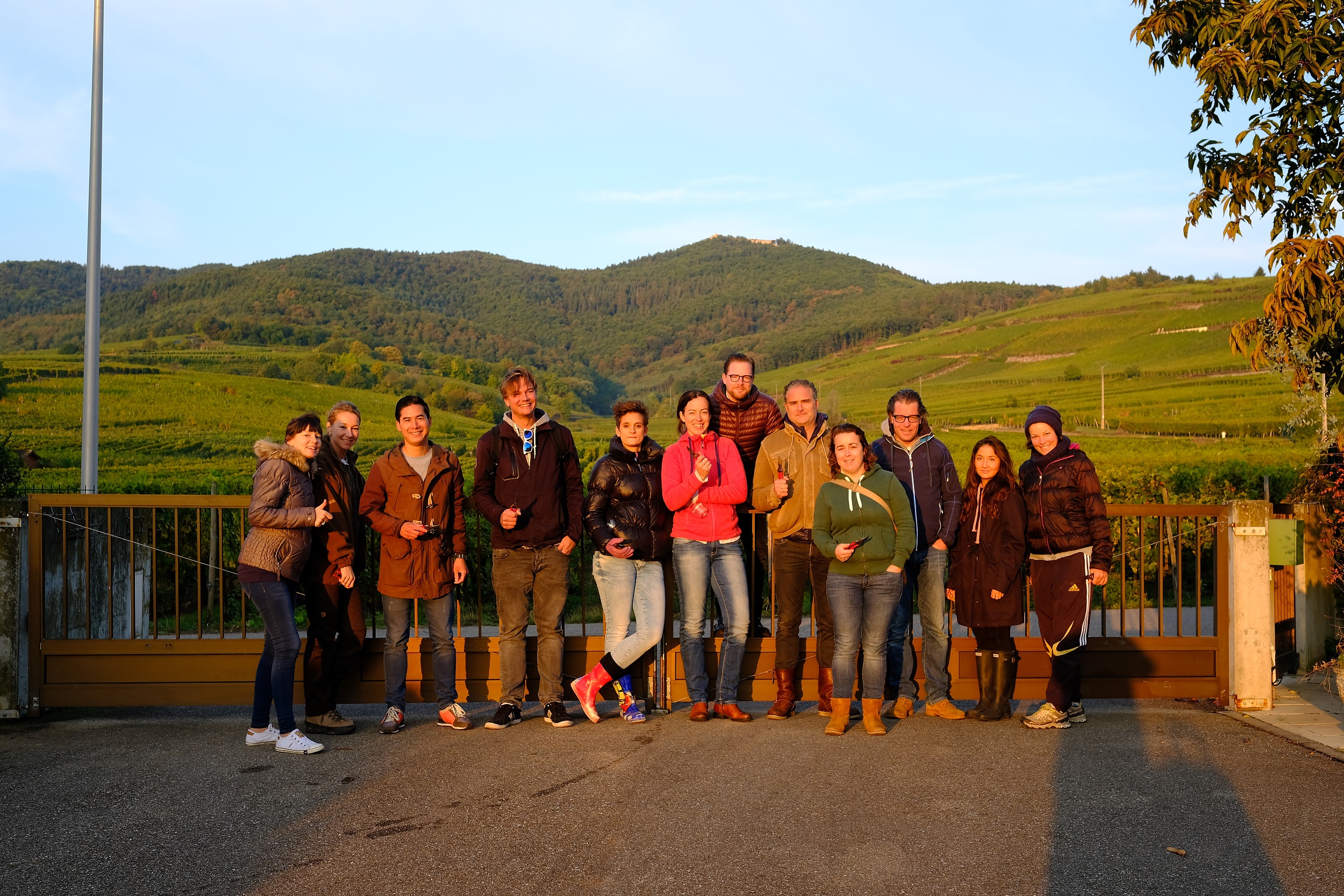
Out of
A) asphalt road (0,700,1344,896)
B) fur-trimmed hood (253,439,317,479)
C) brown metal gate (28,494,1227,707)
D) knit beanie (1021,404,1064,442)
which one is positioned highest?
knit beanie (1021,404,1064,442)

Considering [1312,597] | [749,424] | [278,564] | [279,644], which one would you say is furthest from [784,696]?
[1312,597]

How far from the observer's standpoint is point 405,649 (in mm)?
6098

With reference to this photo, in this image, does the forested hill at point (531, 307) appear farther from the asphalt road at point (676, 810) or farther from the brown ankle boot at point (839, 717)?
the brown ankle boot at point (839, 717)

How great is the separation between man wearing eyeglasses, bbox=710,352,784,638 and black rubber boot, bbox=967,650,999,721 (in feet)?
4.60

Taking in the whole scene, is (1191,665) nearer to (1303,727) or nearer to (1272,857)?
(1303,727)

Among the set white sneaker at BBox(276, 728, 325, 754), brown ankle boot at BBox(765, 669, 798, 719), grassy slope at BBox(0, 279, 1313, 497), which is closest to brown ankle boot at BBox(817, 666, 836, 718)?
brown ankle boot at BBox(765, 669, 798, 719)

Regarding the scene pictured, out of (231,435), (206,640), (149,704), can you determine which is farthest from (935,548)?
(231,435)

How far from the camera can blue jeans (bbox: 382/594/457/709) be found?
239 inches

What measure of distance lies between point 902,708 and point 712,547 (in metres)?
1.60

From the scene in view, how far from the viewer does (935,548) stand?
6219 mm

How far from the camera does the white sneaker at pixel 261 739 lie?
5.65 m

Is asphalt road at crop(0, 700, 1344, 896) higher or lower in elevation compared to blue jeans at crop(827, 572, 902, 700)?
lower

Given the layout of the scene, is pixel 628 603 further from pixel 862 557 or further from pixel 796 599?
pixel 862 557

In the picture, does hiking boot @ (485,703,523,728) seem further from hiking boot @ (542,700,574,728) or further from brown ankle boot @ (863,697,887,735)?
brown ankle boot @ (863,697,887,735)
